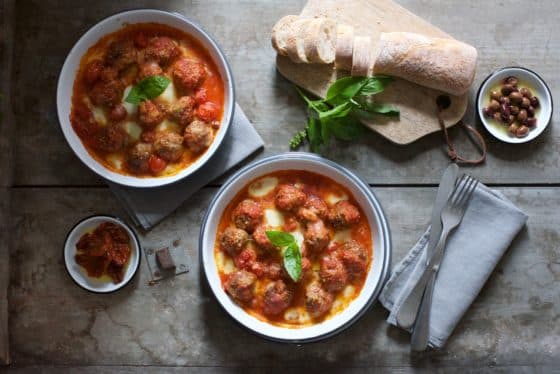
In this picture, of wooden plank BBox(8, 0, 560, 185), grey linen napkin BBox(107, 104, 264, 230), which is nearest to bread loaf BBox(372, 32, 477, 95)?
wooden plank BBox(8, 0, 560, 185)

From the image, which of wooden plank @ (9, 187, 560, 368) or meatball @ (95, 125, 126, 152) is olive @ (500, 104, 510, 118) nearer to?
wooden plank @ (9, 187, 560, 368)

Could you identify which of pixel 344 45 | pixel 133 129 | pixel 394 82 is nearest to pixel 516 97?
pixel 394 82

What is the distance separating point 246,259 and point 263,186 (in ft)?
1.46

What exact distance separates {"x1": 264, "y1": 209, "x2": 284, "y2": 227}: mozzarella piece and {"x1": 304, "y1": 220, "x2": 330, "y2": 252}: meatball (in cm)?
17

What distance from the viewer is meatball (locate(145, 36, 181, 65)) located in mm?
3492

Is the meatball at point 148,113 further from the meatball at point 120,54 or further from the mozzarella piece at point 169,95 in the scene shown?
the meatball at point 120,54

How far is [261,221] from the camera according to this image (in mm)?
3508

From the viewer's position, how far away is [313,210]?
347 cm

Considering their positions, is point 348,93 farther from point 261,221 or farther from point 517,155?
point 517,155

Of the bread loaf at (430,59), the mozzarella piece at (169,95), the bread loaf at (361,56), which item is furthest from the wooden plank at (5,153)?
the bread loaf at (430,59)

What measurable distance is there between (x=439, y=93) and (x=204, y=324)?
2014mm

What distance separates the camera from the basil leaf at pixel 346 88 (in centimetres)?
342

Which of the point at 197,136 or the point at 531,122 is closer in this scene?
the point at 197,136

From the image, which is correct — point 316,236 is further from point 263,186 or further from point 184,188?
point 184,188
